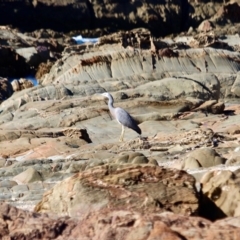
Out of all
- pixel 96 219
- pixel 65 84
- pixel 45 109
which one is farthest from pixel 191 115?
pixel 96 219

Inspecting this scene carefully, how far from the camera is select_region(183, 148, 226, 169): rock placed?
9.62 metres

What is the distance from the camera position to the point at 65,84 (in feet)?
80.3

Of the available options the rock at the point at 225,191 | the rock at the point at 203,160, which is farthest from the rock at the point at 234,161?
the rock at the point at 225,191

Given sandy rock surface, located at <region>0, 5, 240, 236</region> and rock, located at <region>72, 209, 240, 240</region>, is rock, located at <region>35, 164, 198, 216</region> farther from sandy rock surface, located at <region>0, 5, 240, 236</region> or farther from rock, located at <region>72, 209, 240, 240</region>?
rock, located at <region>72, 209, 240, 240</region>

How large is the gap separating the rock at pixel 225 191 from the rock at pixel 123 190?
0.30 m

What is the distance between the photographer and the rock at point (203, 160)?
962cm

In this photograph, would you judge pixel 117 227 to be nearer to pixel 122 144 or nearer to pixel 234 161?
pixel 234 161

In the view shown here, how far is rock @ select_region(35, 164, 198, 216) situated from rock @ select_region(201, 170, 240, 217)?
30 centimetres

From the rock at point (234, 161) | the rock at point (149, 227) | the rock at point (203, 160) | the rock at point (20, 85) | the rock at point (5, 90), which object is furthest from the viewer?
the rock at point (20, 85)

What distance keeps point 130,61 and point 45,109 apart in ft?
20.3

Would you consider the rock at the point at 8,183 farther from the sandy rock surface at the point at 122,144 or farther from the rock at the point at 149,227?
the rock at the point at 149,227

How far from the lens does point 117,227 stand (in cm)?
464

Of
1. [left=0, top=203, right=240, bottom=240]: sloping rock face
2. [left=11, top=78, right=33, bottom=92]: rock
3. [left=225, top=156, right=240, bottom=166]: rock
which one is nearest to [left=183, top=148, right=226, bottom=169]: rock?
[left=225, top=156, right=240, bottom=166]: rock

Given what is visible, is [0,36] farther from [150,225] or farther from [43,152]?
[150,225]
